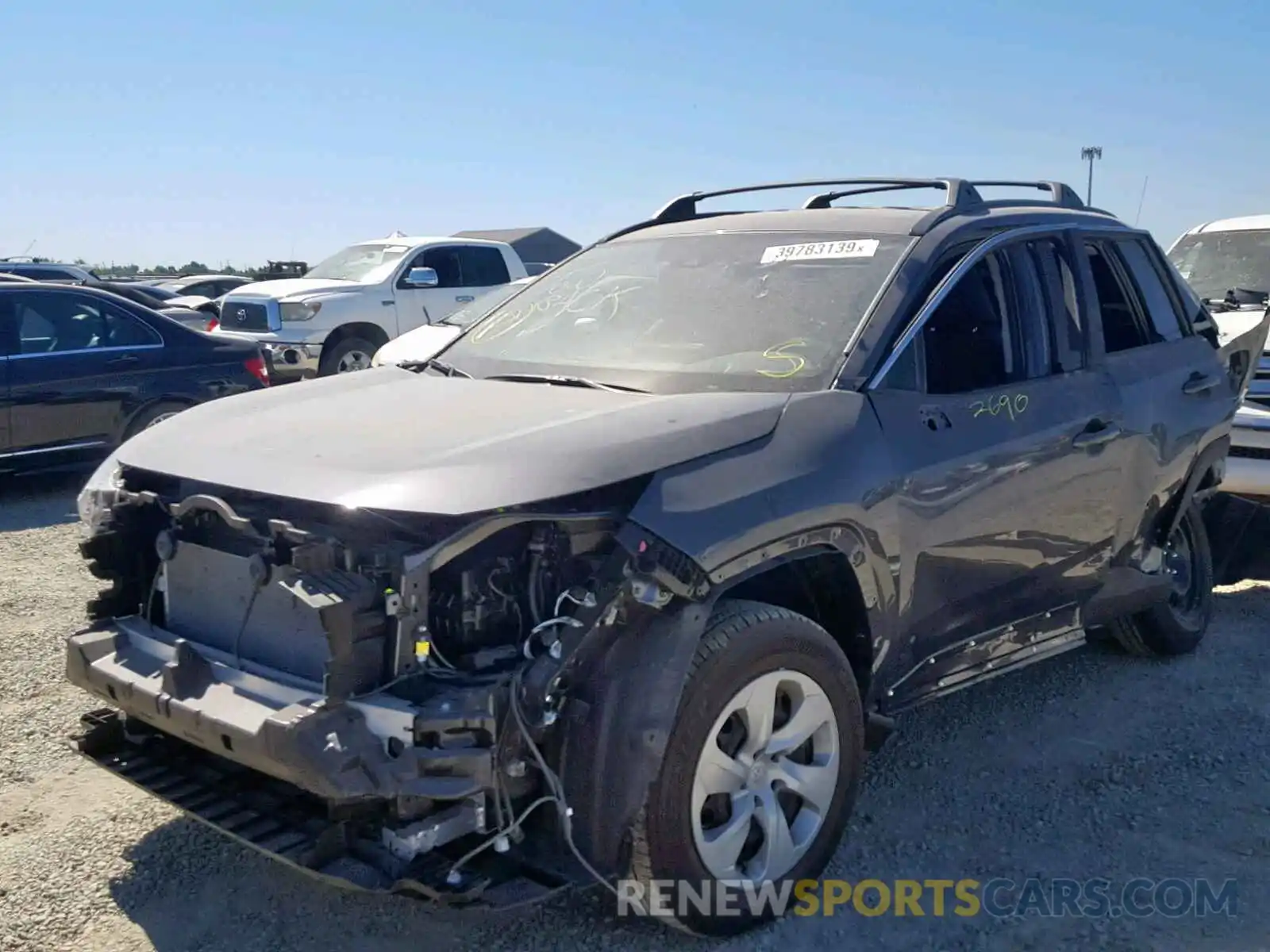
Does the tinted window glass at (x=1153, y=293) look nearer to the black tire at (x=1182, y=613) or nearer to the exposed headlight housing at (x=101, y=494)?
the black tire at (x=1182, y=613)

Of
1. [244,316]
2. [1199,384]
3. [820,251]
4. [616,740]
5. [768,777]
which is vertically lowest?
[768,777]

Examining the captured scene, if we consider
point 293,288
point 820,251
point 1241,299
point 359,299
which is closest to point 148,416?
point 359,299

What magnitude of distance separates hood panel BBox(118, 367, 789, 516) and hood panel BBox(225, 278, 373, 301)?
31.9ft

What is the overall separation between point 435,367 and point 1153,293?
3.07 m

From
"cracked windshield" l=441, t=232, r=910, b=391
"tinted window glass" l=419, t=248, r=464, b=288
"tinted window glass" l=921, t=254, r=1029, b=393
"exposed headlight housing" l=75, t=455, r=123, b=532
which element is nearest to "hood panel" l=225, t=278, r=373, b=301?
"tinted window glass" l=419, t=248, r=464, b=288

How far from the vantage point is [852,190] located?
491 cm

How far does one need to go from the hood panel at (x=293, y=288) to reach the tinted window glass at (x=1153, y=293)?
9.90m

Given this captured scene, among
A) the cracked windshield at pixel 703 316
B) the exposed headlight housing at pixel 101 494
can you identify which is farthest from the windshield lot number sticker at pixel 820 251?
the exposed headlight housing at pixel 101 494

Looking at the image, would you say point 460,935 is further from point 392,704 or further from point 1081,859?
point 1081,859

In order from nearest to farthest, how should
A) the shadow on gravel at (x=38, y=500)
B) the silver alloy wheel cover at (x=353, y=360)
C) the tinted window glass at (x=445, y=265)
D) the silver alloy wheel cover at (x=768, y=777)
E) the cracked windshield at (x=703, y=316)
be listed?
the silver alloy wheel cover at (x=768, y=777), the cracked windshield at (x=703, y=316), the shadow on gravel at (x=38, y=500), the silver alloy wheel cover at (x=353, y=360), the tinted window glass at (x=445, y=265)

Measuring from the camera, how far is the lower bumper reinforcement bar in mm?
2793

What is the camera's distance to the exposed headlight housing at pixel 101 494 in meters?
3.66

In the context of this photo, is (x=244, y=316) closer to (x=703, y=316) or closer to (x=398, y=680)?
(x=703, y=316)

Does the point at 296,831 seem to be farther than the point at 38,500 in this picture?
No
